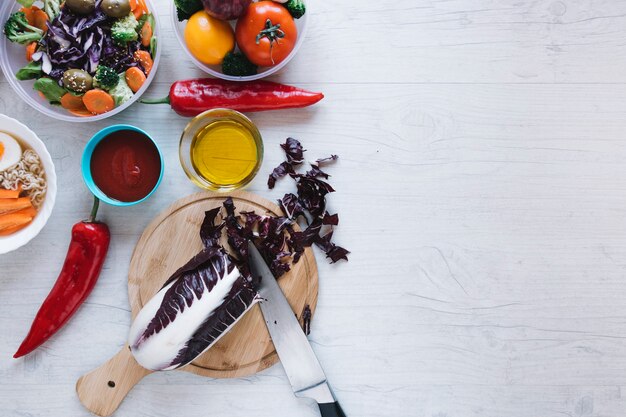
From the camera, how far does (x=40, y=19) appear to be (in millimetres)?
1546

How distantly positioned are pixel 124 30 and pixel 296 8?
1.54 ft

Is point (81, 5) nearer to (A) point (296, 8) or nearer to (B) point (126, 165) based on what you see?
(B) point (126, 165)

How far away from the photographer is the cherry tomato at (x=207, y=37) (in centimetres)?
150

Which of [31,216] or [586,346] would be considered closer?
[31,216]

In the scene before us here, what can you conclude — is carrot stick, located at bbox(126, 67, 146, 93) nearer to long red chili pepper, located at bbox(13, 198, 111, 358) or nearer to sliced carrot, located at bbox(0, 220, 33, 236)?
long red chili pepper, located at bbox(13, 198, 111, 358)

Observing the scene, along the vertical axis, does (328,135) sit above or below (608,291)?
above

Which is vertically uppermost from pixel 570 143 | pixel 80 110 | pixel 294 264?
pixel 80 110

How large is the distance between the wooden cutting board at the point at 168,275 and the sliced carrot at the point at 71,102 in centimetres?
38

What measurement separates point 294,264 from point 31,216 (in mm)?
746

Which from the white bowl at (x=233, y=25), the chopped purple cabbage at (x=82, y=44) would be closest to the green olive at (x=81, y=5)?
the chopped purple cabbage at (x=82, y=44)

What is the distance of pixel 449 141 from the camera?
1683 mm

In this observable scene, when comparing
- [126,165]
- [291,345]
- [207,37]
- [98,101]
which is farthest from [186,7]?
[291,345]

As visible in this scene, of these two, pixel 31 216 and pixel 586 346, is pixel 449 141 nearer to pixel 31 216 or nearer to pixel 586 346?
pixel 586 346

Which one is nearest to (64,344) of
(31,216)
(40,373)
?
(40,373)
